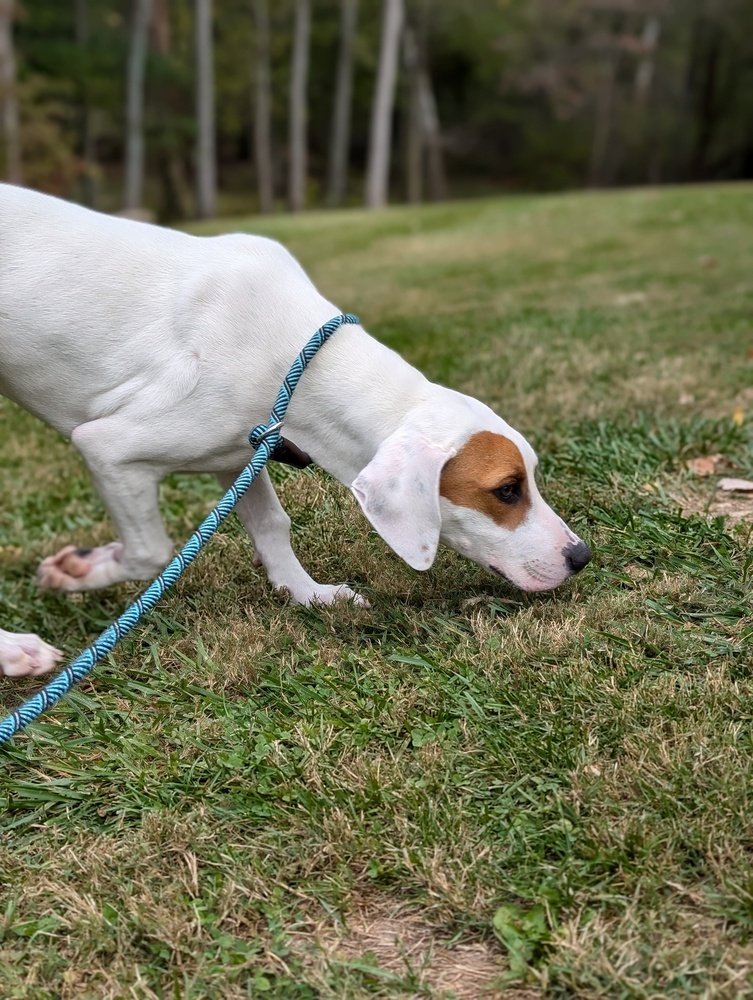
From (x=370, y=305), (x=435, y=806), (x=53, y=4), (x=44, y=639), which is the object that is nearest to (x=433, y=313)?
(x=370, y=305)

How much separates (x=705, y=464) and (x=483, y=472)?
183cm

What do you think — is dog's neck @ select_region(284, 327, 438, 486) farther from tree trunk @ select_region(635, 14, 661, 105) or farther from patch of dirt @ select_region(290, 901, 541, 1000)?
tree trunk @ select_region(635, 14, 661, 105)

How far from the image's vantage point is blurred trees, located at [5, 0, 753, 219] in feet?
99.0

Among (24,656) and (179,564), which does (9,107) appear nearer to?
(24,656)

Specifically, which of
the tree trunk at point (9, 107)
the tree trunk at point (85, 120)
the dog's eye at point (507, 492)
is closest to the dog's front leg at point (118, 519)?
the dog's eye at point (507, 492)

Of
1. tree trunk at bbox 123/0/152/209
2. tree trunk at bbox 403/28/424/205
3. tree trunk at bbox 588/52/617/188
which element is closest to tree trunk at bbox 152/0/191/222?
tree trunk at bbox 123/0/152/209

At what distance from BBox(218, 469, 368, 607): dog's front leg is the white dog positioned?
0.20 meters

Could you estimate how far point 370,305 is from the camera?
10.6m

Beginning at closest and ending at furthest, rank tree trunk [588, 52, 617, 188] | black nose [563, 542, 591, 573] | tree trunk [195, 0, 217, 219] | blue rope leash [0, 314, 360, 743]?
1. blue rope leash [0, 314, 360, 743]
2. black nose [563, 542, 591, 573]
3. tree trunk [195, 0, 217, 219]
4. tree trunk [588, 52, 617, 188]

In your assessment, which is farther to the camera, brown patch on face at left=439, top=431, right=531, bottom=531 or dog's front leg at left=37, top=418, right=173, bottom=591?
dog's front leg at left=37, top=418, right=173, bottom=591

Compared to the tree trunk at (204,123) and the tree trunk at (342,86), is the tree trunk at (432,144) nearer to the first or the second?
the tree trunk at (342,86)

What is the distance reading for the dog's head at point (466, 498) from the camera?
10.2 feet

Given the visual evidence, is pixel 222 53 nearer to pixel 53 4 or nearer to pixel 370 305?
pixel 53 4

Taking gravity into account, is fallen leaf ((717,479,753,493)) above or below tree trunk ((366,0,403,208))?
above
